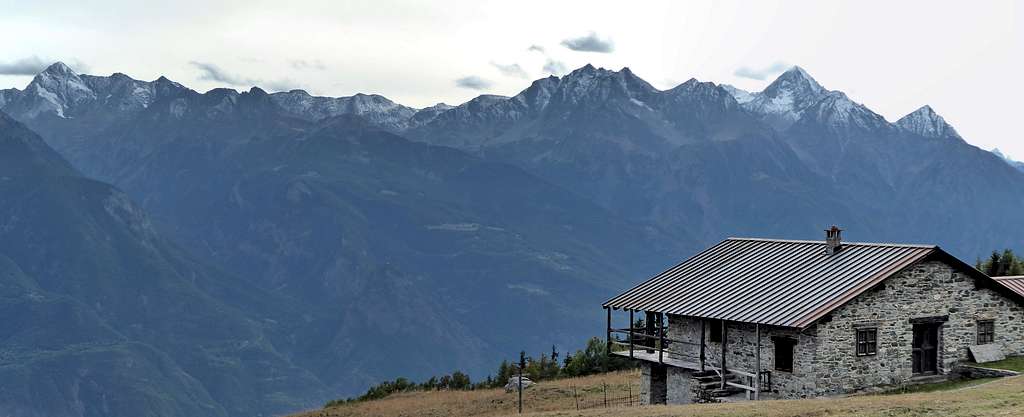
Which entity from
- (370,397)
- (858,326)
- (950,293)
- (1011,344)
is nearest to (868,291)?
(858,326)

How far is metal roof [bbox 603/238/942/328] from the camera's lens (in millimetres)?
43625

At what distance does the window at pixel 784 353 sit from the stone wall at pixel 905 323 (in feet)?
4.86

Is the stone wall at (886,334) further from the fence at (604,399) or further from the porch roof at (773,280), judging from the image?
the fence at (604,399)

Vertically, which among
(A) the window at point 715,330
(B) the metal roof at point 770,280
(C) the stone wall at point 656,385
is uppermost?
(B) the metal roof at point 770,280

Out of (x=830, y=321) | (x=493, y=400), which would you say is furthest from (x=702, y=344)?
(x=493, y=400)

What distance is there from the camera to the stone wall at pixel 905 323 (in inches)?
1687

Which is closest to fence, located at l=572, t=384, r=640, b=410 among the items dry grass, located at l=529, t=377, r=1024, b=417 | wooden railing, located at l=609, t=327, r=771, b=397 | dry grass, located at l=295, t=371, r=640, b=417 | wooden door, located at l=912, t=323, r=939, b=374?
dry grass, located at l=295, t=371, r=640, b=417

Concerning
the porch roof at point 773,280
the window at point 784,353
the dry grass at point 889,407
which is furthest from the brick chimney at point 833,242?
the dry grass at point 889,407

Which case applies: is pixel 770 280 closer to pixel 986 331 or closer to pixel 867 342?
pixel 867 342

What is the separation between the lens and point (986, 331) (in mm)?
46656

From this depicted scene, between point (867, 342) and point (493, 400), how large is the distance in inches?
1014

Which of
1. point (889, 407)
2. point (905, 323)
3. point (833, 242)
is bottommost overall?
point (889, 407)

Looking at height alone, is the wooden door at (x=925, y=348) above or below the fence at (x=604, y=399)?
above

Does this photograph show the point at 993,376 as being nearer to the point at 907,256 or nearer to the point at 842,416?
the point at 907,256
